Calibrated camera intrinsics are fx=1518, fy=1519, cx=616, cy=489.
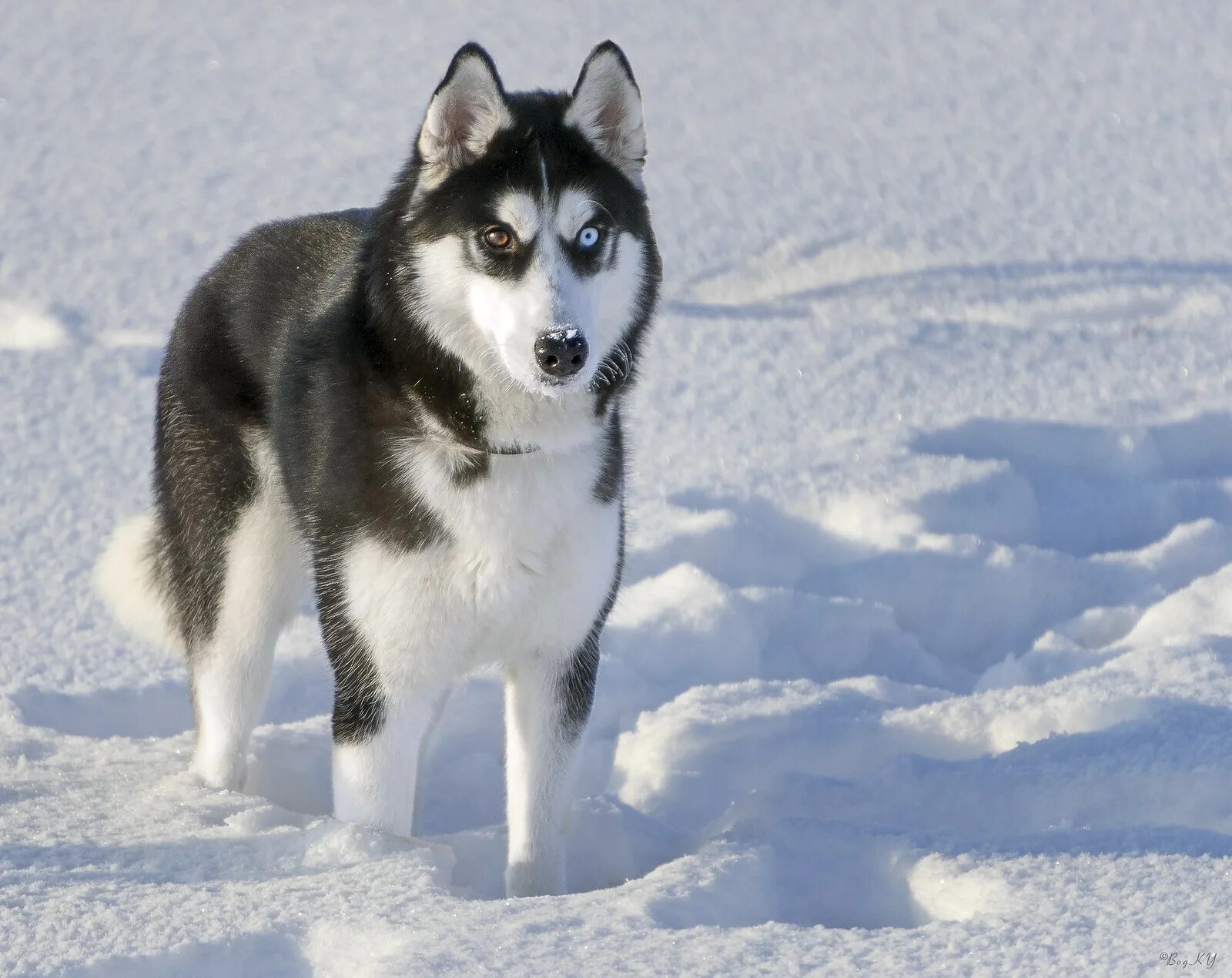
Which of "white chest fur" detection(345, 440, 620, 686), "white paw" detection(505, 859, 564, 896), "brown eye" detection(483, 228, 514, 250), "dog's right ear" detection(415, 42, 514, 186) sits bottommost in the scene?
"white paw" detection(505, 859, 564, 896)

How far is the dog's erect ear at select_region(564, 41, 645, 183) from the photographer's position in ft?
9.19

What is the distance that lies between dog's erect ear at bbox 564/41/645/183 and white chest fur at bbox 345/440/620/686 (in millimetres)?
565

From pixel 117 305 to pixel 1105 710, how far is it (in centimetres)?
391

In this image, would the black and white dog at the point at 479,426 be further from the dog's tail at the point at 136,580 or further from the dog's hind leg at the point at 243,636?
the dog's tail at the point at 136,580

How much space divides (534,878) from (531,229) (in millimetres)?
1276

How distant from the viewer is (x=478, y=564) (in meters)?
2.80

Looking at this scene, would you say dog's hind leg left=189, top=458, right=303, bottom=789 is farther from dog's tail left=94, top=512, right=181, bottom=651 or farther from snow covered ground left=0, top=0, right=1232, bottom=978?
dog's tail left=94, top=512, right=181, bottom=651

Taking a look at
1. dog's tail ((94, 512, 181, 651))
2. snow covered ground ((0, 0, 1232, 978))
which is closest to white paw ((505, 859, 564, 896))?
snow covered ground ((0, 0, 1232, 978))

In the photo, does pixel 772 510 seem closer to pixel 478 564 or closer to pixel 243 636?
pixel 243 636

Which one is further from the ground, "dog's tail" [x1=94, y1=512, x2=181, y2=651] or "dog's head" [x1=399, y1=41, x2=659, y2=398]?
"dog's head" [x1=399, y1=41, x2=659, y2=398]

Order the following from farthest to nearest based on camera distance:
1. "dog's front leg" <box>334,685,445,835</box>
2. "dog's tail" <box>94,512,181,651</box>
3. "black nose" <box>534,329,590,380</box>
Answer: "dog's tail" <box>94,512,181,651</box>
"dog's front leg" <box>334,685,445,835</box>
"black nose" <box>534,329,590,380</box>

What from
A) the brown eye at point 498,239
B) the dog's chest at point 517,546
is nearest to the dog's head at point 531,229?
the brown eye at point 498,239

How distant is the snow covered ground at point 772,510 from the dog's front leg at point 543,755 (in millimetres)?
197

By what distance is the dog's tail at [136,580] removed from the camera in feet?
12.5
